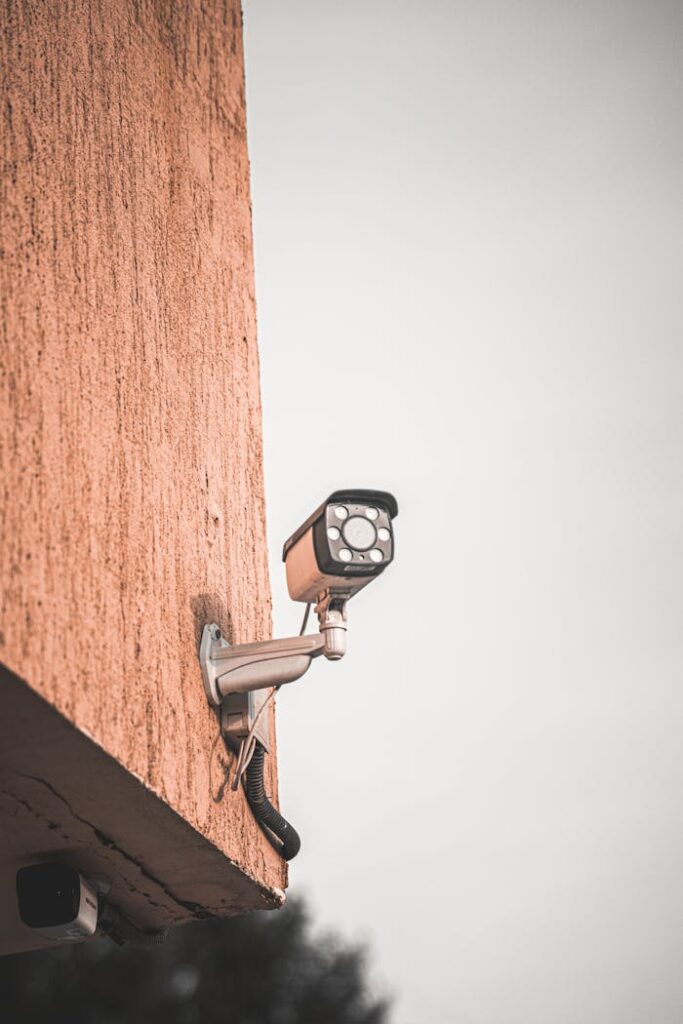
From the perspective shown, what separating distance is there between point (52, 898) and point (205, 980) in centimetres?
1508

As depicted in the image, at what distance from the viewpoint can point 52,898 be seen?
2539 mm

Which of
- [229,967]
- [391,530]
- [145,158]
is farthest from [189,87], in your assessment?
[229,967]

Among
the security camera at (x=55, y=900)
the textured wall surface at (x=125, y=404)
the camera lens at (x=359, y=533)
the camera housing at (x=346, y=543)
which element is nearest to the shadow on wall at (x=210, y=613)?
the textured wall surface at (x=125, y=404)

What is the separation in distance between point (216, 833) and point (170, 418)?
1.00 meters

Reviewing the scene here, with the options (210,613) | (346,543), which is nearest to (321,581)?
(346,543)

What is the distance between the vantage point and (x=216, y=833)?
2639 mm

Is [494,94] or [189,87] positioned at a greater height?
[494,94]

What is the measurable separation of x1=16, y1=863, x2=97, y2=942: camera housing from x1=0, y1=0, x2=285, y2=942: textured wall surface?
1.02 feet

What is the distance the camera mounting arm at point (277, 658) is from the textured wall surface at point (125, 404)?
0.07 meters

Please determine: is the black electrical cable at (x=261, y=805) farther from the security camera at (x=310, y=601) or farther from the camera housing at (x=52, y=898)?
the camera housing at (x=52, y=898)

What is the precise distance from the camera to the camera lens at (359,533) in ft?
9.03

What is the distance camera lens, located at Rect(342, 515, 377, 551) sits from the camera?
2.75 meters

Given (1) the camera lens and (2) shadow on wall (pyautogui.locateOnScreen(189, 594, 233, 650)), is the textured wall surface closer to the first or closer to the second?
(2) shadow on wall (pyautogui.locateOnScreen(189, 594, 233, 650))

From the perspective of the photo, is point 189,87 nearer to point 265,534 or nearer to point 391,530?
point 265,534
